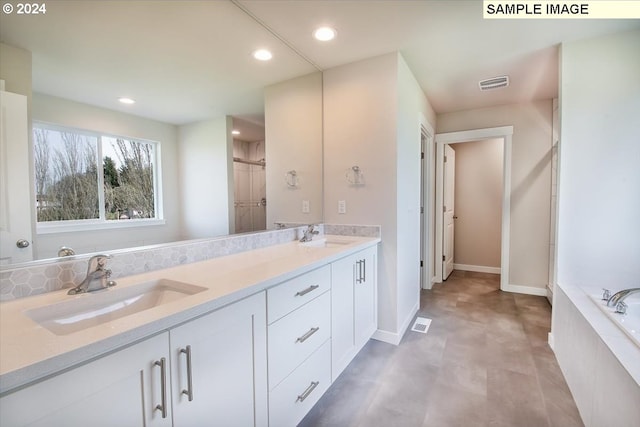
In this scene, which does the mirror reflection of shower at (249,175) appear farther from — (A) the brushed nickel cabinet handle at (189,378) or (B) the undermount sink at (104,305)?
(A) the brushed nickel cabinet handle at (189,378)

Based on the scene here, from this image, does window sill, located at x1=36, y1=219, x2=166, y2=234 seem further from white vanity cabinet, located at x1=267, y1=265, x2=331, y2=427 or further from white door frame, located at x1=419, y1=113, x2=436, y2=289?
white door frame, located at x1=419, y1=113, x2=436, y2=289

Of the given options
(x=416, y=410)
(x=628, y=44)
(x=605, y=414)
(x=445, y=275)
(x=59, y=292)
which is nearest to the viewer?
(x=59, y=292)

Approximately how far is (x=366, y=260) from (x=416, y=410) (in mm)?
949

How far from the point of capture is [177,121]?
54.3 inches

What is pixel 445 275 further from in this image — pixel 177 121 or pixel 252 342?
pixel 177 121

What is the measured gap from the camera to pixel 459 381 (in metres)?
1.83

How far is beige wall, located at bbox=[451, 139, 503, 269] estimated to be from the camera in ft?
14.3

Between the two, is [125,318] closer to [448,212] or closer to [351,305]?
[351,305]

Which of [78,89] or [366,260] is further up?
[78,89]

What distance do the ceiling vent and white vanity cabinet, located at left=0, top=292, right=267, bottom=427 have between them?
9.83 feet

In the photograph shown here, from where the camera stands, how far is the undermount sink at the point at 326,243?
85.9 inches

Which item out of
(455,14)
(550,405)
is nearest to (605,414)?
(550,405)

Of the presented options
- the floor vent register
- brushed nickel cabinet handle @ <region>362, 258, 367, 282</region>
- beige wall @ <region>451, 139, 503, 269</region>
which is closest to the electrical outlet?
brushed nickel cabinet handle @ <region>362, 258, 367, 282</region>

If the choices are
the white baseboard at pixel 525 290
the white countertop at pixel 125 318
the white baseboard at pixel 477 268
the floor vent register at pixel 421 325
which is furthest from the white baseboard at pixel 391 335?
the white baseboard at pixel 477 268
